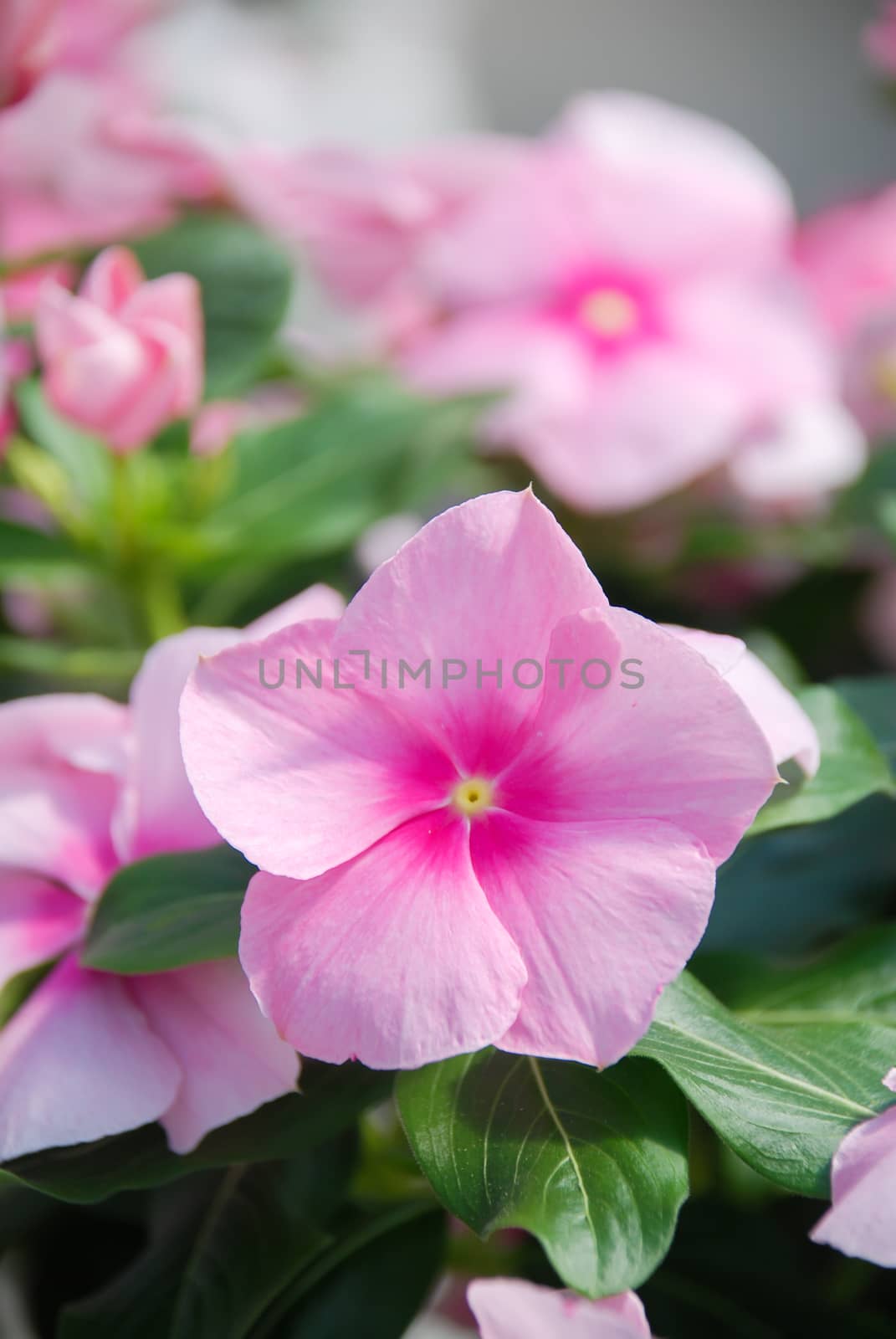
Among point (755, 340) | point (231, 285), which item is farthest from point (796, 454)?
point (231, 285)

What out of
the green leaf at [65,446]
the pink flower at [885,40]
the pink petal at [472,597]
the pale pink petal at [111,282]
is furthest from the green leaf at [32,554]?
the pink flower at [885,40]

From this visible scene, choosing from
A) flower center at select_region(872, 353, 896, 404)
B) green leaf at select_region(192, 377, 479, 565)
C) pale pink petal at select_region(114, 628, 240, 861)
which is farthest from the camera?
flower center at select_region(872, 353, 896, 404)

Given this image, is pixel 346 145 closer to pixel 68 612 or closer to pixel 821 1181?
pixel 68 612

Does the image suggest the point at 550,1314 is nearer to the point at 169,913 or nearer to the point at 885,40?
the point at 169,913

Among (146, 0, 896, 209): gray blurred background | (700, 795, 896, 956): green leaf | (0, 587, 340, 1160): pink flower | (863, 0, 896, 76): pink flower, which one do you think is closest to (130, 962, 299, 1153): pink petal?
(0, 587, 340, 1160): pink flower

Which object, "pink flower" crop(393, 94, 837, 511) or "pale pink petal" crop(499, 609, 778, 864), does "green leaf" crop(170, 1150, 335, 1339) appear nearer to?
"pale pink petal" crop(499, 609, 778, 864)

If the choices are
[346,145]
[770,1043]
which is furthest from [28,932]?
[346,145]
